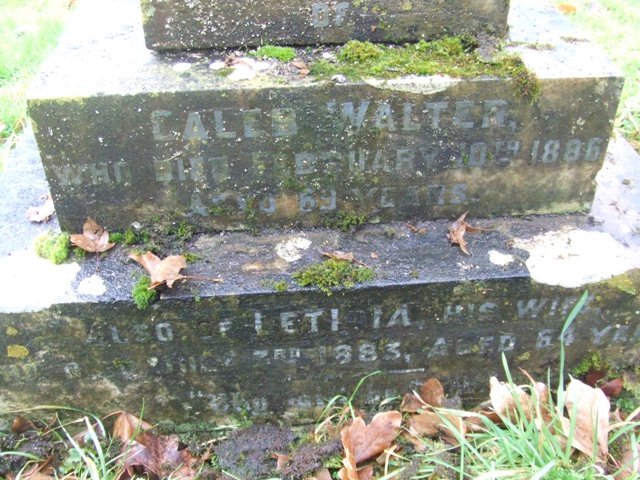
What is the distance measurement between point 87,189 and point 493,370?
5.09 ft

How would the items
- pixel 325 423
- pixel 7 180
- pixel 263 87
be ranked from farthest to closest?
pixel 7 180
pixel 325 423
pixel 263 87

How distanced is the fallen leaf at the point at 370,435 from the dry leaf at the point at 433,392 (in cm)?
16

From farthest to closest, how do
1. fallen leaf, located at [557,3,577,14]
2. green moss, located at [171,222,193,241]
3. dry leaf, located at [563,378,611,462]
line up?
fallen leaf, located at [557,3,577,14] → green moss, located at [171,222,193,241] → dry leaf, located at [563,378,611,462]

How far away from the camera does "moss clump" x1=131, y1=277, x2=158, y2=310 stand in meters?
2.06

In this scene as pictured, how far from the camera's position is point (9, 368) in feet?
7.19

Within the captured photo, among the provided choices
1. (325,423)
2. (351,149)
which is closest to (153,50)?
(351,149)

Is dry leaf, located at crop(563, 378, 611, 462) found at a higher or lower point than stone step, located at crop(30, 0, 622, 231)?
lower

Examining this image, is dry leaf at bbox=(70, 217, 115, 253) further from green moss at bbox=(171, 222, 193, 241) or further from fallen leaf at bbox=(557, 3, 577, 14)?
fallen leaf at bbox=(557, 3, 577, 14)

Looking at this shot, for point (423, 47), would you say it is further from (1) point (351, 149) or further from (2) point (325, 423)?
(2) point (325, 423)

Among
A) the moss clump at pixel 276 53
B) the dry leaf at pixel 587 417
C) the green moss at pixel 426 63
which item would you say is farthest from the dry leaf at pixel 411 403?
the moss clump at pixel 276 53

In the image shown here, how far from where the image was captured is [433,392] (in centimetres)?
236

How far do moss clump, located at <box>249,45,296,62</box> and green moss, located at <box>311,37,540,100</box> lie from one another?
12cm

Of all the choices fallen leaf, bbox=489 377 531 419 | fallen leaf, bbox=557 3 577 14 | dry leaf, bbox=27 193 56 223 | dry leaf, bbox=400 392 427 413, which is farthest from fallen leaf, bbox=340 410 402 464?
fallen leaf, bbox=557 3 577 14

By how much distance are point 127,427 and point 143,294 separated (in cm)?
57
